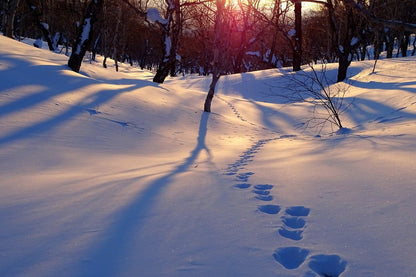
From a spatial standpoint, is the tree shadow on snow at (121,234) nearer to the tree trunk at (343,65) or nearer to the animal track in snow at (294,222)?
the animal track in snow at (294,222)

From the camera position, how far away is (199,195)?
2.40 meters

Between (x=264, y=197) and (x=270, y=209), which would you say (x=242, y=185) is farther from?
(x=270, y=209)

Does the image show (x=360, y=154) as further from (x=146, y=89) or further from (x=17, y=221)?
(x=146, y=89)

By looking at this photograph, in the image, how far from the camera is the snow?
58.7 inches

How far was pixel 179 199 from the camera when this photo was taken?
229cm

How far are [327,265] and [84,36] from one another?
25.7 ft

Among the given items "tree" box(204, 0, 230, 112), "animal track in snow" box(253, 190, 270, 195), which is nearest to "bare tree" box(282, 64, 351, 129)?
"tree" box(204, 0, 230, 112)

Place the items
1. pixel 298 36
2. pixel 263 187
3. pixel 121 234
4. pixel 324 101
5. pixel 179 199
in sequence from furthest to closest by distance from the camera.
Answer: pixel 298 36, pixel 324 101, pixel 263 187, pixel 179 199, pixel 121 234

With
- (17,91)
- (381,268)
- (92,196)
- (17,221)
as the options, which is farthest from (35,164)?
(381,268)

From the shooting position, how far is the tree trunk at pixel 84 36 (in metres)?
7.39

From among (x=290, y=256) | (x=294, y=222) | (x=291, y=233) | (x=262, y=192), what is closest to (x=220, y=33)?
(x=262, y=192)

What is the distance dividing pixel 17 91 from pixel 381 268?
193 inches

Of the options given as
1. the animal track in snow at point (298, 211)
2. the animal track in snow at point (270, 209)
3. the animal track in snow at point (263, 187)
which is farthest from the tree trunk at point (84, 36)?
the animal track in snow at point (298, 211)

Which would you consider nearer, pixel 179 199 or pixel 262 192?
pixel 179 199
